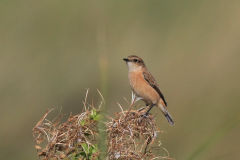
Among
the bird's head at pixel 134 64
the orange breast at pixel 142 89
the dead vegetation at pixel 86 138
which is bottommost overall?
the dead vegetation at pixel 86 138

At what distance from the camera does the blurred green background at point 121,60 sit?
8.23 m

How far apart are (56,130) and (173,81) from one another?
6.96 m

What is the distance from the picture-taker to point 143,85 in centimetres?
643

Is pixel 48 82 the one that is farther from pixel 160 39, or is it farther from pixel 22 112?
pixel 160 39

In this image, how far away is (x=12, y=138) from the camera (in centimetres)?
769

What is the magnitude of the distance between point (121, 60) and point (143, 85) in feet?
12.5

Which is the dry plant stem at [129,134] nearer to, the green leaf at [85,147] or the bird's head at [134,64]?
the green leaf at [85,147]

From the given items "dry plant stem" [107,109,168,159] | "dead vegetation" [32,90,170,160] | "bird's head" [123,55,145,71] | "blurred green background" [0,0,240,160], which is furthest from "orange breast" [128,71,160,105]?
"dead vegetation" [32,90,170,160]

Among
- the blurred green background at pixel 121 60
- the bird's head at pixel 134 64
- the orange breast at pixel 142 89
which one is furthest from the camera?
the blurred green background at pixel 121 60

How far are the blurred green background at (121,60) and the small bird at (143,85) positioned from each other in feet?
3.88

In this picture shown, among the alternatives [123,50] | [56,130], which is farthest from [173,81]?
[56,130]

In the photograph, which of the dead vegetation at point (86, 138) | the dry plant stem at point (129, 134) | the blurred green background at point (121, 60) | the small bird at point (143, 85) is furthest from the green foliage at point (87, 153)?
the blurred green background at point (121, 60)

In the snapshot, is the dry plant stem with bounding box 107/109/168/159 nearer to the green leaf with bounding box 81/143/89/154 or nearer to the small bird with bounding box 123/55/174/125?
the green leaf with bounding box 81/143/89/154

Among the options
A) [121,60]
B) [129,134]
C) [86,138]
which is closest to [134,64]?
[121,60]
